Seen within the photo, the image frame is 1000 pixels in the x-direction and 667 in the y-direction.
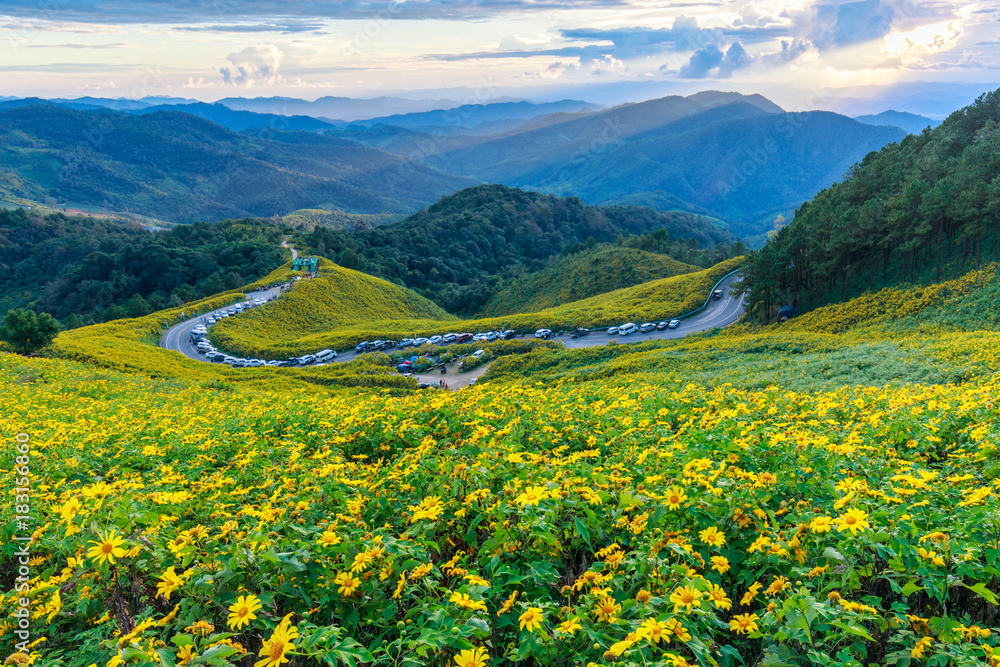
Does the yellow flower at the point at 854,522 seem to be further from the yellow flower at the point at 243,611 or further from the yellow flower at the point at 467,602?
the yellow flower at the point at 243,611

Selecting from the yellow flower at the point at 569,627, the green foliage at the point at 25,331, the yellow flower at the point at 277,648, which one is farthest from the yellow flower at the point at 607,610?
the green foliage at the point at 25,331

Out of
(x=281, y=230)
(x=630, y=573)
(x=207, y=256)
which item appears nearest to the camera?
(x=630, y=573)

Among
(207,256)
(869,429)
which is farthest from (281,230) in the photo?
(869,429)

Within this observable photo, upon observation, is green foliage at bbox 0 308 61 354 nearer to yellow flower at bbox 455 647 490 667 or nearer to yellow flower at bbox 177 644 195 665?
yellow flower at bbox 177 644 195 665

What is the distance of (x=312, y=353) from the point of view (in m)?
52.0

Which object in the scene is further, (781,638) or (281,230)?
(281,230)

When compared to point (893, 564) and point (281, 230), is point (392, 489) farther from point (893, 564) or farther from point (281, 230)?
point (281, 230)

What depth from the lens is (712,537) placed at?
14.1 feet

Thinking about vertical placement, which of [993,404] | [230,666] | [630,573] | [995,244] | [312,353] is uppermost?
[230,666]

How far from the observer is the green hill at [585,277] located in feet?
261

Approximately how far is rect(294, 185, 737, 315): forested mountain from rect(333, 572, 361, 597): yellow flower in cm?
9576

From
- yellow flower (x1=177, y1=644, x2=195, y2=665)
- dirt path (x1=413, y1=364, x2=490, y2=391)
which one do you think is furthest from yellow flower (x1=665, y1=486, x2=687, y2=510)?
dirt path (x1=413, y1=364, x2=490, y2=391)

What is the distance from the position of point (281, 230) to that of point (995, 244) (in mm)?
139646

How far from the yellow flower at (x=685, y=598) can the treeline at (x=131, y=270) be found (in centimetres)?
9689
